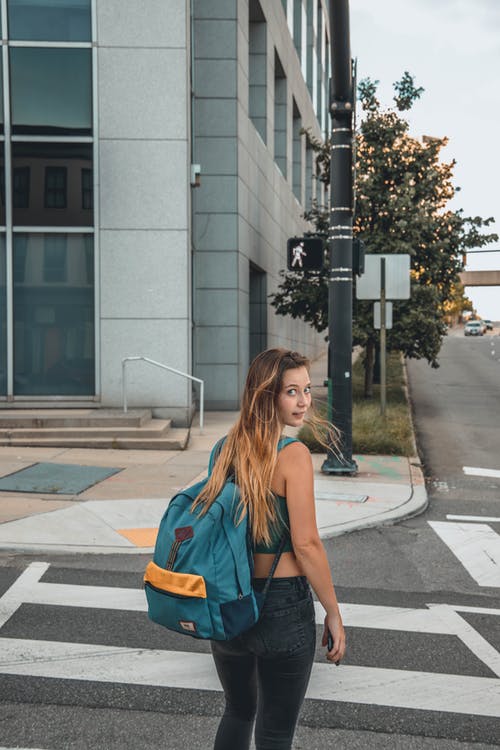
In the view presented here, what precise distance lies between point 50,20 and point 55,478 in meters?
8.83

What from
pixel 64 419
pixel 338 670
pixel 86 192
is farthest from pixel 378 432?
pixel 338 670

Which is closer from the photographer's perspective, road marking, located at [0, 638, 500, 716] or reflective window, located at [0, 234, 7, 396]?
road marking, located at [0, 638, 500, 716]

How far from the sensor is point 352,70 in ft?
37.6

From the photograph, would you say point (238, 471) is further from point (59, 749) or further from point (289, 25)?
point (289, 25)

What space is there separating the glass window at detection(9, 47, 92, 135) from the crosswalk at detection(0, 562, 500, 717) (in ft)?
37.1

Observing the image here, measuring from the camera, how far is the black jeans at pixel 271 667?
9.25ft

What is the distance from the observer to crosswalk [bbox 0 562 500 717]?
4.43 meters

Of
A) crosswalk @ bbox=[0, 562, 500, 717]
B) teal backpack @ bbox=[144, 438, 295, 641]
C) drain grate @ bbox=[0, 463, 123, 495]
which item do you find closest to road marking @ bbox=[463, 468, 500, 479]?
drain grate @ bbox=[0, 463, 123, 495]

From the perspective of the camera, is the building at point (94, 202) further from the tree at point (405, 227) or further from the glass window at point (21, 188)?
the tree at point (405, 227)

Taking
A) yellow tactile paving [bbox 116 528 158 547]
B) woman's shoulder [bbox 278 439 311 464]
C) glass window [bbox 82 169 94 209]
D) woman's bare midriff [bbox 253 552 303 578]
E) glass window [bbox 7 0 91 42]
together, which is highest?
glass window [bbox 7 0 91 42]

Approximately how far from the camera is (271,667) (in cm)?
288

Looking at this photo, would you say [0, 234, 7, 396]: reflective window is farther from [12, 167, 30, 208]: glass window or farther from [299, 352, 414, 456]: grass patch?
[299, 352, 414, 456]: grass patch

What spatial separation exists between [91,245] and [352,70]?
19.9 ft

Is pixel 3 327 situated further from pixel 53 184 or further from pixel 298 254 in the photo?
pixel 298 254
